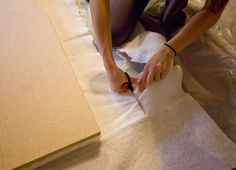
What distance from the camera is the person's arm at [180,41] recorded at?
2.47ft

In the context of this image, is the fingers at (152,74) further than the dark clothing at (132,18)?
No

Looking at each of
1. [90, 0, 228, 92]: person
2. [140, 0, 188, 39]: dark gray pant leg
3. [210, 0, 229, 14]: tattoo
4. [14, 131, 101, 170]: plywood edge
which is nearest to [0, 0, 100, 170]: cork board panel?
[14, 131, 101, 170]: plywood edge

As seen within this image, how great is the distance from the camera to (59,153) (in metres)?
0.69

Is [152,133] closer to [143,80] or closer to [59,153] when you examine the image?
[143,80]

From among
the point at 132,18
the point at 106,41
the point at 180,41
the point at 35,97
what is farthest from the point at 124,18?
the point at 35,97

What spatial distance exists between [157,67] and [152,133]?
7.3 inches

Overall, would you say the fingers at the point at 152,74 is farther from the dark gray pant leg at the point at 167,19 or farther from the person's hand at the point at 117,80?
the dark gray pant leg at the point at 167,19

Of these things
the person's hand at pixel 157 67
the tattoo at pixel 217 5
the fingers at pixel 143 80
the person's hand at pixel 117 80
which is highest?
the tattoo at pixel 217 5

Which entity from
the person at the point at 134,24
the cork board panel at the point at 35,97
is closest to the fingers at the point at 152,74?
the person at the point at 134,24

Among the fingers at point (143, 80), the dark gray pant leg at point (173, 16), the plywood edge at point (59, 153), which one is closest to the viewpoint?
the plywood edge at point (59, 153)

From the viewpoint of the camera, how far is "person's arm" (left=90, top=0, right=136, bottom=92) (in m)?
0.81

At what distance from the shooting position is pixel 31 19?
992mm

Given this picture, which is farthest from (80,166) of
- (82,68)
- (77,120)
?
(82,68)

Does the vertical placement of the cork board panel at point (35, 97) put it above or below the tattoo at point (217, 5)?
below
